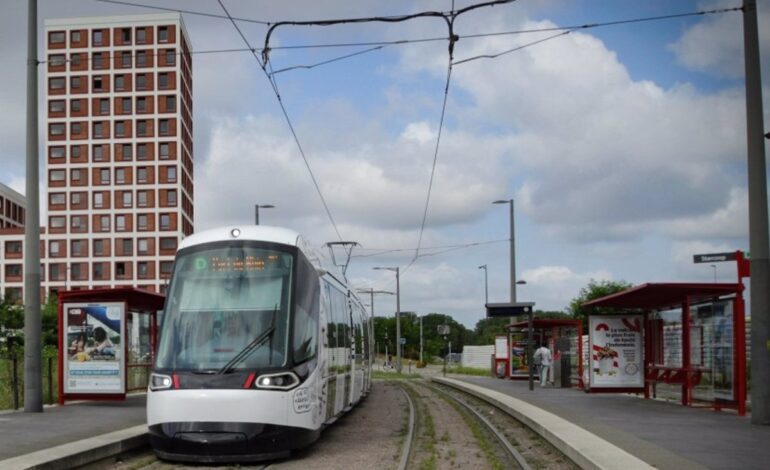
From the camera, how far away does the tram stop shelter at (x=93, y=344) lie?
1978 centimetres

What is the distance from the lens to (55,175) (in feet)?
320

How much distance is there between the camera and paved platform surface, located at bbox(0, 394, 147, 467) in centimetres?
1295

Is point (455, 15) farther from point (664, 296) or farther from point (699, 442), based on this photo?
point (664, 296)

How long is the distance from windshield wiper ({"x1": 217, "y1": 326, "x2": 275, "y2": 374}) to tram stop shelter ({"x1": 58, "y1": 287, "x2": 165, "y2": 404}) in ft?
26.2

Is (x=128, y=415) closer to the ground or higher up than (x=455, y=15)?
closer to the ground

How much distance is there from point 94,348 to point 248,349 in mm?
8531

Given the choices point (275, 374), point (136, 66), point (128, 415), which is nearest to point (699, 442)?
point (275, 374)

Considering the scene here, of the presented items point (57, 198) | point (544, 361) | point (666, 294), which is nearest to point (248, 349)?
point (666, 294)

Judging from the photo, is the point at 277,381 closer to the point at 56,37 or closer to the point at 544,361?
the point at 544,361

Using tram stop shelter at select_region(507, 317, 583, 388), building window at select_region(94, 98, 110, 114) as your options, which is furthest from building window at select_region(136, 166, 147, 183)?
tram stop shelter at select_region(507, 317, 583, 388)

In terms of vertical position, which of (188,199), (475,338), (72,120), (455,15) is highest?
(72,120)

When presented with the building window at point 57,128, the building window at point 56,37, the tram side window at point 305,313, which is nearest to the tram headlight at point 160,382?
the tram side window at point 305,313

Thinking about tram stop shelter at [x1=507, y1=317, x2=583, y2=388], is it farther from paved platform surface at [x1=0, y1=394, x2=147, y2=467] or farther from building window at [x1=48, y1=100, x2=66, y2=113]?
building window at [x1=48, y1=100, x2=66, y2=113]

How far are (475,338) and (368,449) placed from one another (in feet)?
504
